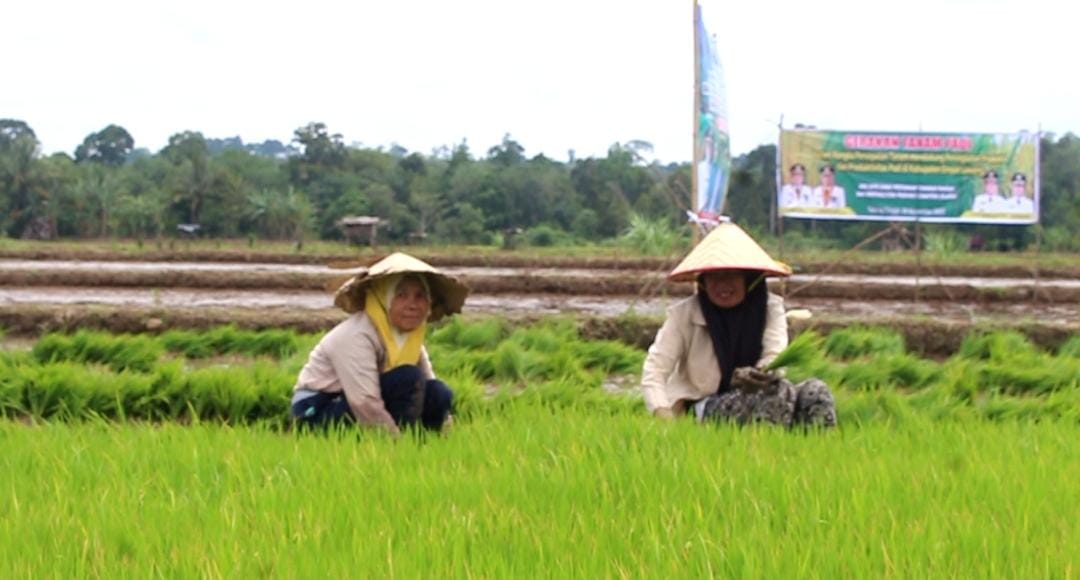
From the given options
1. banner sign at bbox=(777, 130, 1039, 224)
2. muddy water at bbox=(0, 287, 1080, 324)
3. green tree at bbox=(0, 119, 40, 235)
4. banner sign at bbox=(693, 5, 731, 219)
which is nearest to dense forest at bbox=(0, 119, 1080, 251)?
green tree at bbox=(0, 119, 40, 235)

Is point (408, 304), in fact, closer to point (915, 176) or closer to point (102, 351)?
point (102, 351)

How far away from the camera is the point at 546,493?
2.40 metres

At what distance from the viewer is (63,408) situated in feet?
13.9

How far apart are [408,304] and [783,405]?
1222mm

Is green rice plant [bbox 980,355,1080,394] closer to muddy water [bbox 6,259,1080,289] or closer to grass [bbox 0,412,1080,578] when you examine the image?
grass [bbox 0,412,1080,578]

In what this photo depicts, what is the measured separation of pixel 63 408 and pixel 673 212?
958 inches

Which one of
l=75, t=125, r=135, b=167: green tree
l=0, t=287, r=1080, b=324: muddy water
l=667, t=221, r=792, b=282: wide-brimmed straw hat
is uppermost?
l=75, t=125, r=135, b=167: green tree

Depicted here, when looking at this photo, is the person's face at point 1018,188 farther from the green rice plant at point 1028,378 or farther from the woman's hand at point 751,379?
the woman's hand at point 751,379

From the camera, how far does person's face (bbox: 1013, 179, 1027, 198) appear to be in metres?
16.6

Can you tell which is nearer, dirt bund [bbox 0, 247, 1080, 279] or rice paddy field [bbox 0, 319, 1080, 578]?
rice paddy field [bbox 0, 319, 1080, 578]

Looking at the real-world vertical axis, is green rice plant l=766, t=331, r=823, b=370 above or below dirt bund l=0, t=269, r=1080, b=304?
above

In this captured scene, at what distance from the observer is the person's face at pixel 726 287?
358cm

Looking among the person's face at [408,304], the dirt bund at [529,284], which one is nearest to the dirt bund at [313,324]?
the dirt bund at [529,284]

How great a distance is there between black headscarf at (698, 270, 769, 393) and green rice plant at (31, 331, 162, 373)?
10.4 ft
